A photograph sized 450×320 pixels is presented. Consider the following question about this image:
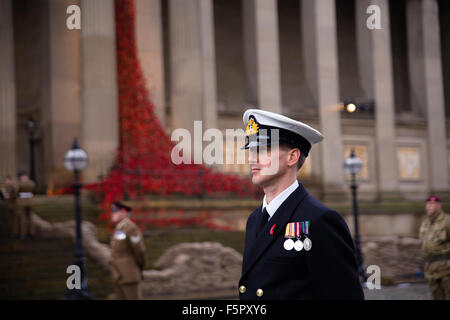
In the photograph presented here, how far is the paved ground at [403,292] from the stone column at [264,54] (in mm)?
12131

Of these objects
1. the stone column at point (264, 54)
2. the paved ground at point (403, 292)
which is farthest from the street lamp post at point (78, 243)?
the stone column at point (264, 54)

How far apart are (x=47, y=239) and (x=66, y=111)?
10775 millimetres

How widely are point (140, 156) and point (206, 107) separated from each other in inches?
220

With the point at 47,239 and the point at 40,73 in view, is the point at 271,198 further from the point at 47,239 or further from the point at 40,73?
the point at 40,73

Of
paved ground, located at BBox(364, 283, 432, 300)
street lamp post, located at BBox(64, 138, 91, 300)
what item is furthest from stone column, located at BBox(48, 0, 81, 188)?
paved ground, located at BBox(364, 283, 432, 300)

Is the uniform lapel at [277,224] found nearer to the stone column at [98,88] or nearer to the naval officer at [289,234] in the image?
the naval officer at [289,234]

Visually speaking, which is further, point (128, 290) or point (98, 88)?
point (98, 88)

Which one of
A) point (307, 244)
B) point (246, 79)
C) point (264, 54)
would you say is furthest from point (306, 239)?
point (246, 79)

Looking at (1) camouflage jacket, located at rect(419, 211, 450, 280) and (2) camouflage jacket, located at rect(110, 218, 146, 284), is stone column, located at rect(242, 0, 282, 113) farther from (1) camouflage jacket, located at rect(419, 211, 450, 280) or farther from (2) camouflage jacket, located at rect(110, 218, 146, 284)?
(2) camouflage jacket, located at rect(110, 218, 146, 284)

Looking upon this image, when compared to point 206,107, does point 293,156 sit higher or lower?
lower

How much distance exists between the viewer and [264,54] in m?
27.5

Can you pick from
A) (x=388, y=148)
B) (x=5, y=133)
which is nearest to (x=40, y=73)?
(x=5, y=133)

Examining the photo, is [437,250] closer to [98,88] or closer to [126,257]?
[126,257]

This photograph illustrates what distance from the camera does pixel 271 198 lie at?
10.7 feet
